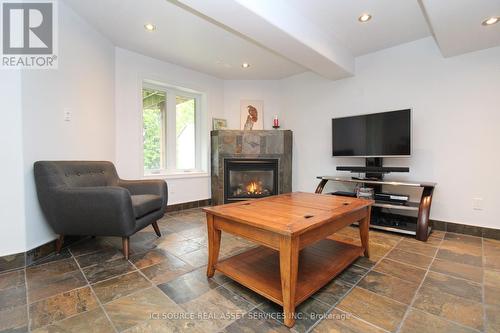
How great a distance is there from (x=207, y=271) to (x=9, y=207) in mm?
1723

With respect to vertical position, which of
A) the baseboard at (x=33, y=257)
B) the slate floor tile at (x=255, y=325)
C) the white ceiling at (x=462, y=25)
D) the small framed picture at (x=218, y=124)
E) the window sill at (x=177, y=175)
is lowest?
the slate floor tile at (x=255, y=325)

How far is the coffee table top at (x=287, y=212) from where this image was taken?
1409 mm

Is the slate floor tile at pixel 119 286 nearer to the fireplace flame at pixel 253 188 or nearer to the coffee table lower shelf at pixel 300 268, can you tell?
the coffee table lower shelf at pixel 300 268

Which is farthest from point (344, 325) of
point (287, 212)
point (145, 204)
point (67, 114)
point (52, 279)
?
point (67, 114)

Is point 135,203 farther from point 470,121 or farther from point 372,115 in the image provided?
point 470,121

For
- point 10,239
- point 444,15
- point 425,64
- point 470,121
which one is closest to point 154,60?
point 10,239

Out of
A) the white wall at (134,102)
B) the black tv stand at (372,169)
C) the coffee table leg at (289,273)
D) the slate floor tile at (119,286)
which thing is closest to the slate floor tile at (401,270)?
the coffee table leg at (289,273)

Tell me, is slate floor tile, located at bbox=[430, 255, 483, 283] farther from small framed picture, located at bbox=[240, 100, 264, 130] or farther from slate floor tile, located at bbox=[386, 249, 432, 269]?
small framed picture, located at bbox=[240, 100, 264, 130]

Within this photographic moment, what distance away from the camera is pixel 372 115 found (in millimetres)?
3201

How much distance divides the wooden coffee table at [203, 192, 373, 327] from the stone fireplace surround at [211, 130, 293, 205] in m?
2.04

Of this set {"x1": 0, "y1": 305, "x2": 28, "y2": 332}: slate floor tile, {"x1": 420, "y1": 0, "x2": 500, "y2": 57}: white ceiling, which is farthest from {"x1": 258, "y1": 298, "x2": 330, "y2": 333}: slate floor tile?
{"x1": 420, "y1": 0, "x2": 500, "y2": 57}: white ceiling

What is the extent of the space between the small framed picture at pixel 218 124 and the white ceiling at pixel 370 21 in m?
2.43

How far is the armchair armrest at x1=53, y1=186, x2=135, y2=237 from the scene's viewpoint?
199cm

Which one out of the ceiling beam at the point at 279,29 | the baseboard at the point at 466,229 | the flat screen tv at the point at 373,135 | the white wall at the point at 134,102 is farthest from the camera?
the white wall at the point at 134,102
